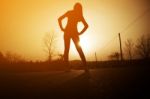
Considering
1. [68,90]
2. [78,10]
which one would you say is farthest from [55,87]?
[78,10]

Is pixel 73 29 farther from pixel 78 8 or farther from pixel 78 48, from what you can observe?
pixel 78 8

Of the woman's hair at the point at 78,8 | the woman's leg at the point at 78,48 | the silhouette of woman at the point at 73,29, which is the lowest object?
the woman's leg at the point at 78,48

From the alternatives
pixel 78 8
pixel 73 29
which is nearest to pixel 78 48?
pixel 73 29

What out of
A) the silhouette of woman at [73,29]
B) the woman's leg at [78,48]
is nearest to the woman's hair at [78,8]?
the silhouette of woman at [73,29]

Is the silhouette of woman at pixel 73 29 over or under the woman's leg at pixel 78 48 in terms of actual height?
over

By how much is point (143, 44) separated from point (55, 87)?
4031 inches

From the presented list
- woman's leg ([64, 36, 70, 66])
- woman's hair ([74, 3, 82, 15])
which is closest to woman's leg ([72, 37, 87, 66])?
woman's leg ([64, 36, 70, 66])

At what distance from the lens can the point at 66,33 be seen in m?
12.3

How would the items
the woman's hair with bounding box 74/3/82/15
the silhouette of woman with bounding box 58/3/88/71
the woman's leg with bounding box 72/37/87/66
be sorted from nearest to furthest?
the woman's hair with bounding box 74/3/82/15, the silhouette of woman with bounding box 58/3/88/71, the woman's leg with bounding box 72/37/87/66

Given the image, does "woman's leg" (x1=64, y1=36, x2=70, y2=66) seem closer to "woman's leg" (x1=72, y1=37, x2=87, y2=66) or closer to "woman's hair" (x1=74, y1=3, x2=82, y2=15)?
"woman's leg" (x1=72, y1=37, x2=87, y2=66)

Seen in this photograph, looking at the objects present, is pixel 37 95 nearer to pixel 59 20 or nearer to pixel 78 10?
pixel 78 10

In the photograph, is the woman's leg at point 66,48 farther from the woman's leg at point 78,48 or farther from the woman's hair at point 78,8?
the woman's hair at point 78,8

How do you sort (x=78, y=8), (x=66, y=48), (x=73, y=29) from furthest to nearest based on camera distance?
(x=66, y=48) → (x=73, y=29) → (x=78, y=8)

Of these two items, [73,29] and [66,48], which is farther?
[66,48]
